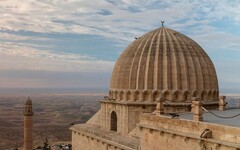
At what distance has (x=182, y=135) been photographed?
1187 cm

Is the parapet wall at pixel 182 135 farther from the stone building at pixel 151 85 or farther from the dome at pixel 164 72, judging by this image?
the dome at pixel 164 72

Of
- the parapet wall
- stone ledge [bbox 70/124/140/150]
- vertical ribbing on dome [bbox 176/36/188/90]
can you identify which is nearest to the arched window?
stone ledge [bbox 70/124/140/150]

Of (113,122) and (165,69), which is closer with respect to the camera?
(165,69)

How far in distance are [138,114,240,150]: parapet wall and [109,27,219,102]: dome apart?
433 cm

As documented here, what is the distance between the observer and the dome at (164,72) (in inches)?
722

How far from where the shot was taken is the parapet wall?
33.8 ft

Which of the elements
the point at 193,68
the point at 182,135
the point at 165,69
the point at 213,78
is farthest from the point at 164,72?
the point at 182,135

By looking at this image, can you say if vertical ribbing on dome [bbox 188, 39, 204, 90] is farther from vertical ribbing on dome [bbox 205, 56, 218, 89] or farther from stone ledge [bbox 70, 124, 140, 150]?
stone ledge [bbox 70, 124, 140, 150]

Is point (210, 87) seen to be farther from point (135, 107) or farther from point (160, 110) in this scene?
point (160, 110)

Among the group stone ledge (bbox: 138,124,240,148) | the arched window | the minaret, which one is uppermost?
stone ledge (bbox: 138,124,240,148)

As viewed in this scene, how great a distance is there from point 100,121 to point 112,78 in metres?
2.89

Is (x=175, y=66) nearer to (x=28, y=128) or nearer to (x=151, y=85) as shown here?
(x=151, y=85)

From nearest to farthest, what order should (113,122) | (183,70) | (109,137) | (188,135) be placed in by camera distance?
(188,135), (109,137), (183,70), (113,122)

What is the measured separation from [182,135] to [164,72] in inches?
277
